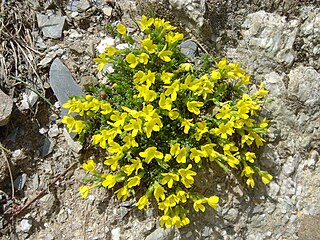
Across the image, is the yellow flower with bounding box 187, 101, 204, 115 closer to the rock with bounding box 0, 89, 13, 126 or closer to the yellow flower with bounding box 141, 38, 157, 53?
the yellow flower with bounding box 141, 38, 157, 53

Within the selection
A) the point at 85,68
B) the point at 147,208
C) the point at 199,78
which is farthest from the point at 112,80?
the point at 147,208

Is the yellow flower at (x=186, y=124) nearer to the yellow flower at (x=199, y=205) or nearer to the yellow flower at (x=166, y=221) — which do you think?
the yellow flower at (x=199, y=205)

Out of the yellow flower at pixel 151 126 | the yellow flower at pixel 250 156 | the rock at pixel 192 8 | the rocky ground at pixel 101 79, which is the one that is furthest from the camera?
the rock at pixel 192 8

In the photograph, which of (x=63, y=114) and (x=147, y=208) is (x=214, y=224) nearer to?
(x=147, y=208)

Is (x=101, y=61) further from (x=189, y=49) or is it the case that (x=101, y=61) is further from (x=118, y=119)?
(x=189, y=49)

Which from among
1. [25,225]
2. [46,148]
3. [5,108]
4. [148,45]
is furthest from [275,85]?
[25,225]

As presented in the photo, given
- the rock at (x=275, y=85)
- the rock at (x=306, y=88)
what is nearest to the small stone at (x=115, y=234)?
the rock at (x=275, y=85)
